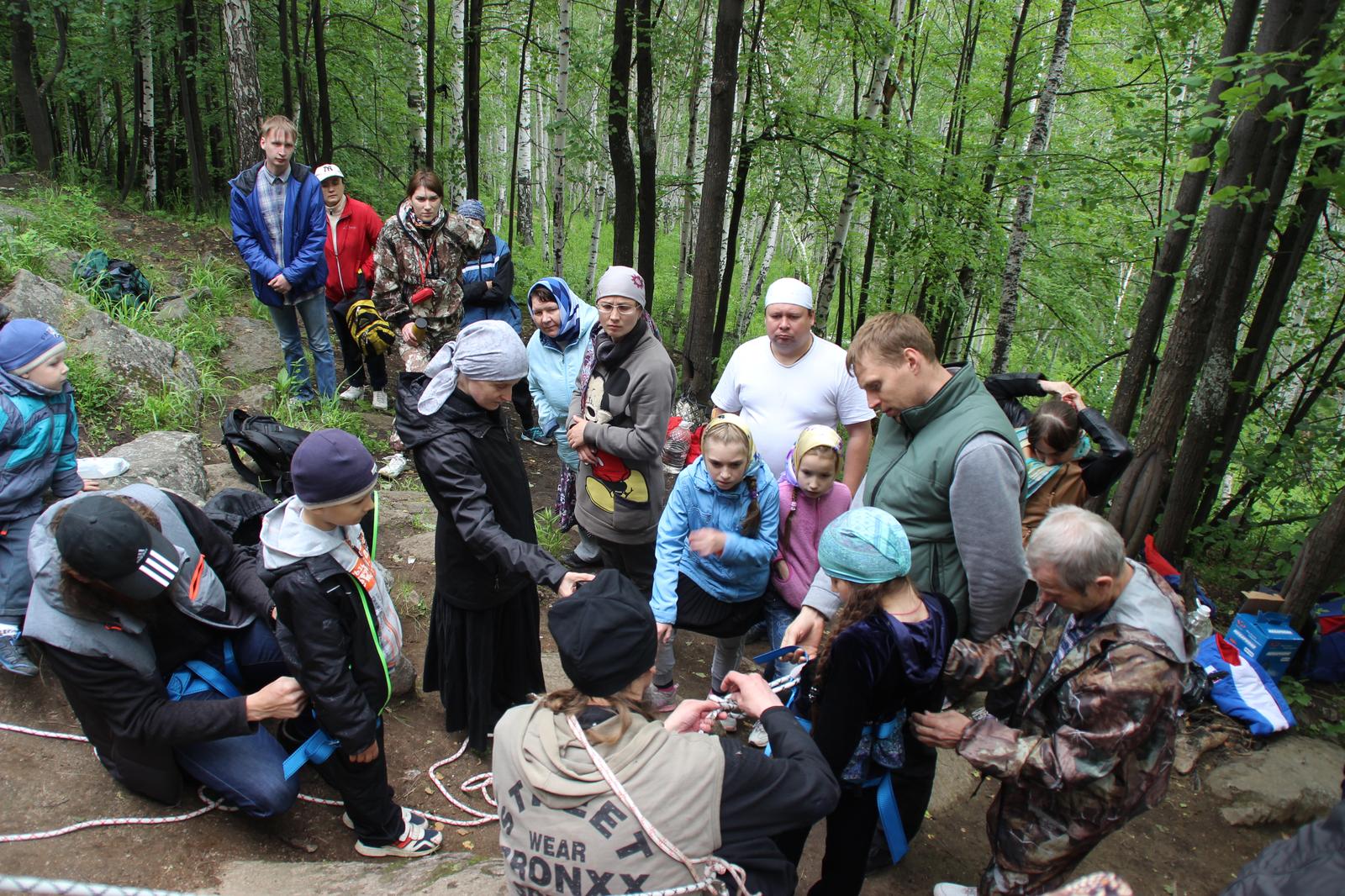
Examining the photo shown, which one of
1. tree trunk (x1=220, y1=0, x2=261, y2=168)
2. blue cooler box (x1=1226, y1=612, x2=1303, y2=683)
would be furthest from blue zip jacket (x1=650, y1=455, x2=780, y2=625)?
tree trunk (x1=220, y1=0, x2=261, y2=168)

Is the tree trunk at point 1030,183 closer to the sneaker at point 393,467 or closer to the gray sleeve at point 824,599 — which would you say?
the gray sleeve at point 824,599

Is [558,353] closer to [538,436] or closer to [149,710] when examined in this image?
[538,436]

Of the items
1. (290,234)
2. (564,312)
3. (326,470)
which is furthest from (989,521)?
(290,234)

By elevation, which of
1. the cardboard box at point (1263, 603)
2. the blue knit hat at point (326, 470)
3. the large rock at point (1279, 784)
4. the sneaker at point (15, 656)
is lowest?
the large rock at point (1279, 784)

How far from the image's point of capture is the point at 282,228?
20.1 ft

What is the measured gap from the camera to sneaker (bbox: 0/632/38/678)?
10.3 ft

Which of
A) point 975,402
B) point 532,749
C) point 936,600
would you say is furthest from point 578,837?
point 975,402

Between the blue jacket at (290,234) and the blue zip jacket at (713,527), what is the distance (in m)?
4.43

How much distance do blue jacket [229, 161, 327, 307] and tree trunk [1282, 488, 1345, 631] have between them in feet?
24.1

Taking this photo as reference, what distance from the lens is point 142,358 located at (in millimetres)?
5895

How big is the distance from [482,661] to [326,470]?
1366 millimetres

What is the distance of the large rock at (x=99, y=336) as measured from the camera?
566 cm

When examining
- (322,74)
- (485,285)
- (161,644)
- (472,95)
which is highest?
(322,74)

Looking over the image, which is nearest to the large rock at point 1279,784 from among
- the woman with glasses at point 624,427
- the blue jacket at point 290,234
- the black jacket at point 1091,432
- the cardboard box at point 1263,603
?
the cardboard box at point 1263,603
